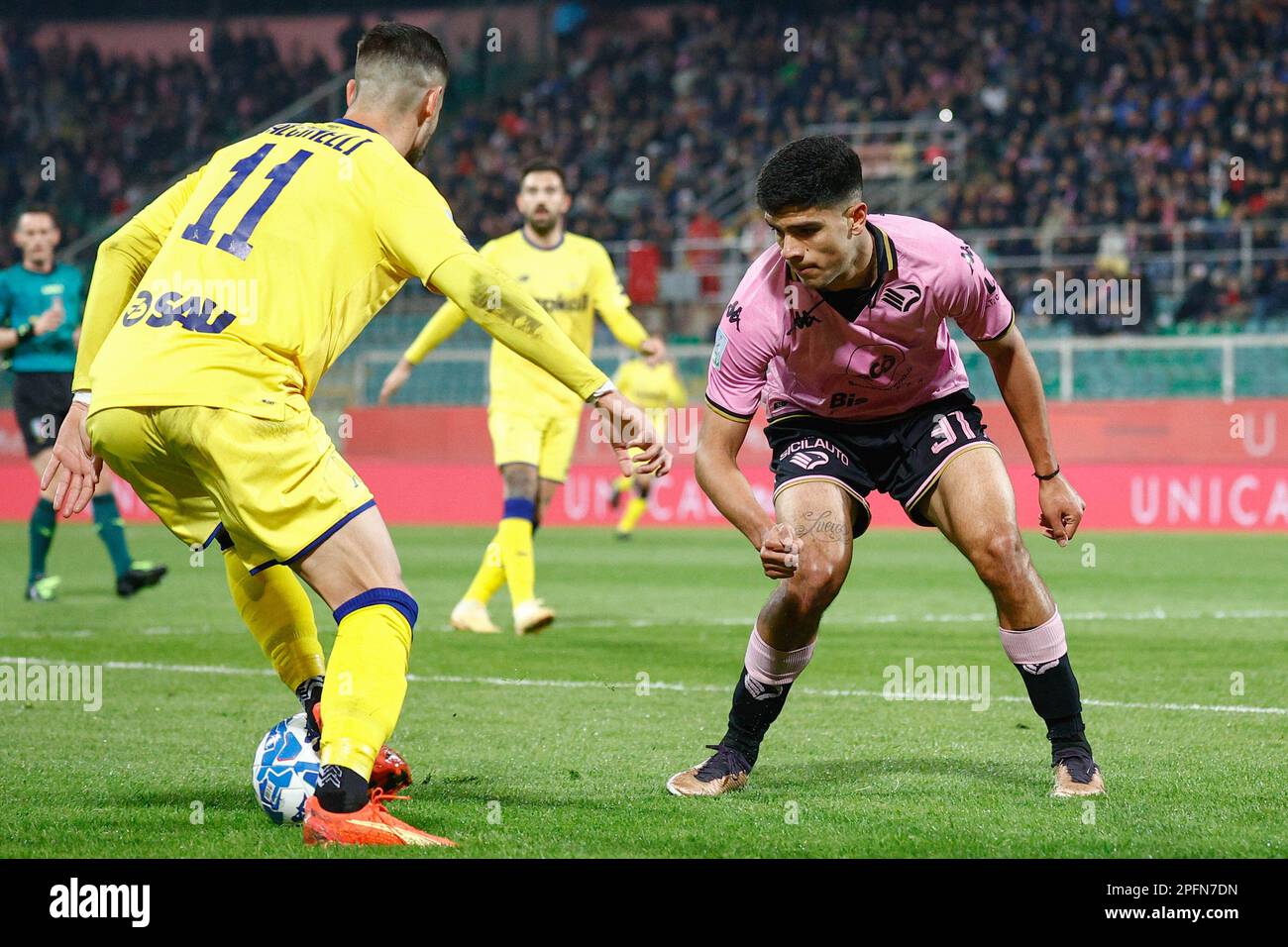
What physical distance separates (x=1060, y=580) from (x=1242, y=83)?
1466 centimetres

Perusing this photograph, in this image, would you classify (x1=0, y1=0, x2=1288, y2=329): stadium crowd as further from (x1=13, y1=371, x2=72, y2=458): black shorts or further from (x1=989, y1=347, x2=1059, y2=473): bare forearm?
(x1=989, y1=347, x2=1059, y2=473): bare forearm

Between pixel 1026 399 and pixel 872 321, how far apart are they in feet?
1.93

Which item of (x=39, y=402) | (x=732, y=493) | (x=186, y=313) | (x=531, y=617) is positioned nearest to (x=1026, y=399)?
(x=732, y=493)

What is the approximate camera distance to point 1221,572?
13.9 meters

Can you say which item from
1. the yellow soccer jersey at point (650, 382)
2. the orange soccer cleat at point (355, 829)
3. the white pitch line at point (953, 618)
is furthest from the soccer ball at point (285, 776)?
the yellow soccer jersey at point (650, 382)

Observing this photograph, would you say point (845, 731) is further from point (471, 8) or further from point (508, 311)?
point (471, 8)

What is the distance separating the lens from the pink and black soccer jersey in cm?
518

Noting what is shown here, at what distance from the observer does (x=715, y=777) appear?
5359mm

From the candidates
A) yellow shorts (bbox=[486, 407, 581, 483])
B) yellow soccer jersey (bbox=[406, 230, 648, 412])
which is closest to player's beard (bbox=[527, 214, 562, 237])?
yellow soccer jersey (bbox=[406, 230, 648, 412])

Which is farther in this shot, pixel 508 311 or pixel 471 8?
pixel 471 8

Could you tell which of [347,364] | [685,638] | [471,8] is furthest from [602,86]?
[685,638]

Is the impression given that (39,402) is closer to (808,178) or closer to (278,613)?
(278,613)

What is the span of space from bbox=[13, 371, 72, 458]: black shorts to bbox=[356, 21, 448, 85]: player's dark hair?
26.6 feet

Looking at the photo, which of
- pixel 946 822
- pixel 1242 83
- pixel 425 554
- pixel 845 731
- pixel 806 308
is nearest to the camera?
pixel 946 822
